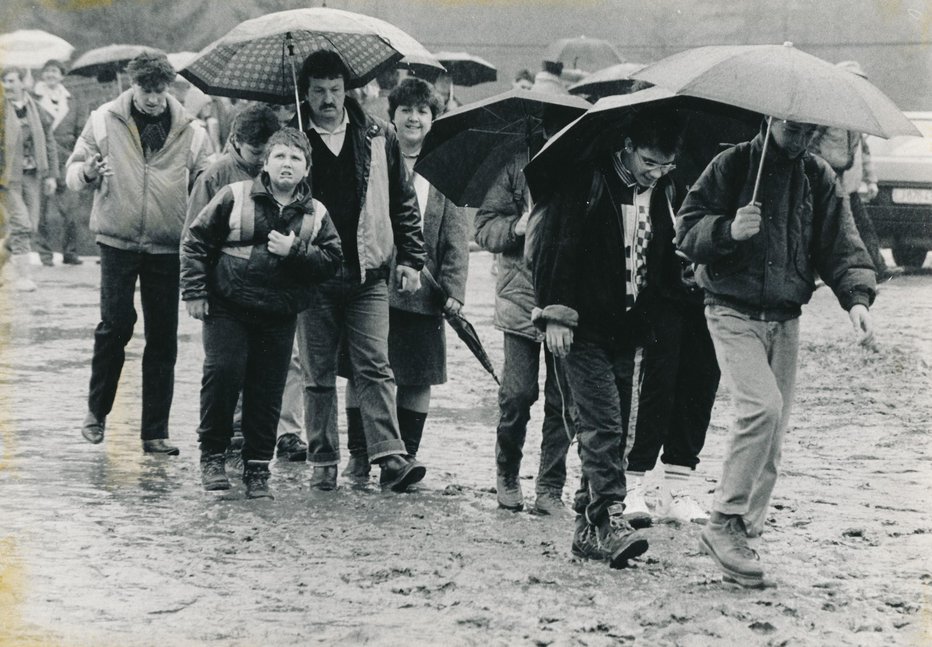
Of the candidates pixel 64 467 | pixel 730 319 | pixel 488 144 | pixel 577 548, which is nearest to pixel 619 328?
pixel 730 319

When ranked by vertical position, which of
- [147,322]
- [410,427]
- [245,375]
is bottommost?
[410,427]

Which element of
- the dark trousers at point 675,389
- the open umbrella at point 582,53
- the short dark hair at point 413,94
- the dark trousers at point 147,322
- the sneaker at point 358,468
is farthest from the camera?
the open umbrella at point 582,53

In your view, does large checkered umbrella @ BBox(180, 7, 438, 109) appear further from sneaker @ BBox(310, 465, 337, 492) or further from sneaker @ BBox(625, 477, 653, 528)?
sneaker @ BBox(625, 477, 653, 528)

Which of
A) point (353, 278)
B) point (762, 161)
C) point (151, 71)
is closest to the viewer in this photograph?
point (762, 161)

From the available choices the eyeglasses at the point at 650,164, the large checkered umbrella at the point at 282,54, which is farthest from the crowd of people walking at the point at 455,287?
the large checkered umbrella at the point at 282,54

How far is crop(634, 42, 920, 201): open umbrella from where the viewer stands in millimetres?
5508

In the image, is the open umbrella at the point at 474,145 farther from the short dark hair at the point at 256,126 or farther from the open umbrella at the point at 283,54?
the short dark hair at the point at 256,126

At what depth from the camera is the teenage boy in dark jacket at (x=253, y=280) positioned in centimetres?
712

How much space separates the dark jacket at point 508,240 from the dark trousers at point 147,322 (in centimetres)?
193

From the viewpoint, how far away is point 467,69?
59.7ft

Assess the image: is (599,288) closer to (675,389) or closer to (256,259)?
(675,389)

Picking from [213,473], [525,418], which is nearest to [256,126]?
[213,473]

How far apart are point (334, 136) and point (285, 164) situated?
526 mm

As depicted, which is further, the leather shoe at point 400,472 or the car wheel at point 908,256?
the car wheel at point 908,256
